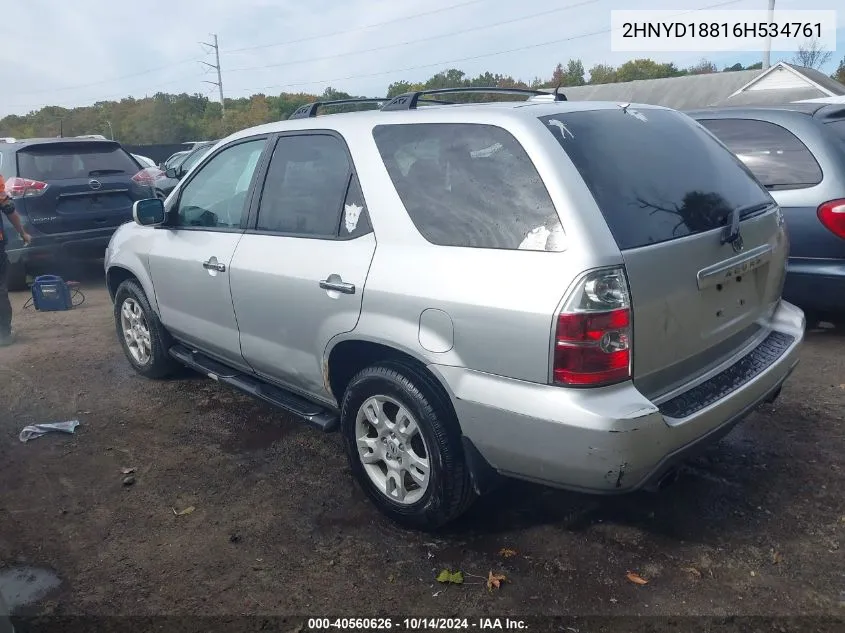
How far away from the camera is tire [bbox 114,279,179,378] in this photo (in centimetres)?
498

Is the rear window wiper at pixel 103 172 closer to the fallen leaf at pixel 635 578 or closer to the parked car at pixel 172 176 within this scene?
the parked car at pixel 172 176

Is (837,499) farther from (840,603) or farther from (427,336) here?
(427,336)

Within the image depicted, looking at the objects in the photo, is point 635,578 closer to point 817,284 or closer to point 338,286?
point 338,286

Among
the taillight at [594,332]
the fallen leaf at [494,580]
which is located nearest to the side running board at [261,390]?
the fallen leaf at [494,580]

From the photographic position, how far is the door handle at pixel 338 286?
10.2ft

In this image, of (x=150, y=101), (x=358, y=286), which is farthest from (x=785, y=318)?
(x=150, y=101)

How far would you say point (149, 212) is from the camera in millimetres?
4562

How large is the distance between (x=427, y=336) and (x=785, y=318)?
6.27 ft

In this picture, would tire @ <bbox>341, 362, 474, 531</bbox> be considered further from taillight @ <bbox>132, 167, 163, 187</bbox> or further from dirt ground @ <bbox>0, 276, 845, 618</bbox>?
taillight @ <bbox>132, 167, 163, 187</bbox>

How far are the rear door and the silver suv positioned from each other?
542 cm

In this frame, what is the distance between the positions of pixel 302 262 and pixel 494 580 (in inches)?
66.8

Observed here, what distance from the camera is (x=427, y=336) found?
2.79 metres

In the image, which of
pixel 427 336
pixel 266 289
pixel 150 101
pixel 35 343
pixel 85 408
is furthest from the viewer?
pixel 150 101

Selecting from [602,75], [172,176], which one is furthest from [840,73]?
[172,176]
